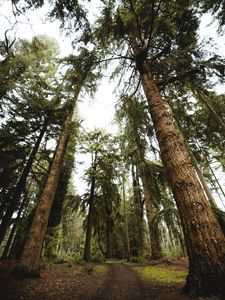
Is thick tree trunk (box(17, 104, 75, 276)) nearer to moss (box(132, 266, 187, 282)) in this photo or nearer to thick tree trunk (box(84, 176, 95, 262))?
moss (box(132, 266, 187, 282))

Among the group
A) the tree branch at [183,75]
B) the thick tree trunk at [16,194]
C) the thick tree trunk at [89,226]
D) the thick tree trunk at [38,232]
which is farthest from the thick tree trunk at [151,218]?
the thick tree trunk at [16,194]

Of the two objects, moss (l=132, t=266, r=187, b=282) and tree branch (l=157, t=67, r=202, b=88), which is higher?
tree branch (l=157, t=67, r=202, b=88)

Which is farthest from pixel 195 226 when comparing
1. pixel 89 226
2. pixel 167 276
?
pixel 89 226

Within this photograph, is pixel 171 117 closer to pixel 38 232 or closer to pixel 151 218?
pixel 38 232

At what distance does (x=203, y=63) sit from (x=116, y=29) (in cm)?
315

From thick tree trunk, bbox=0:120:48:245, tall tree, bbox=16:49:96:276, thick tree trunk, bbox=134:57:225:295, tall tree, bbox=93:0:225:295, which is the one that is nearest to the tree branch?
tall tree, bbox=93:0:225:295

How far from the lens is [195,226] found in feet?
9.30

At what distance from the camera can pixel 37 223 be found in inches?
243

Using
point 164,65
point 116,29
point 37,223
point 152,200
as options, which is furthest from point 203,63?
point 152,200

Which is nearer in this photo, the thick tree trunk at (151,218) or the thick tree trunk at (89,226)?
the thick tree trunk at (151,218)

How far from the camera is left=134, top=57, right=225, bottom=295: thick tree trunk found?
2486mm

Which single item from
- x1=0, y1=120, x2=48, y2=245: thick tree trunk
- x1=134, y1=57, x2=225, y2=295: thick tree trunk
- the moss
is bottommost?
the moss

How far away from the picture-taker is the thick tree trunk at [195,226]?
2486mm

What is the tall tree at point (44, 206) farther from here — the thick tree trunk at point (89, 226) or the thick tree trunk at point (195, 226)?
the thick tree trunk at point (89, 226)
